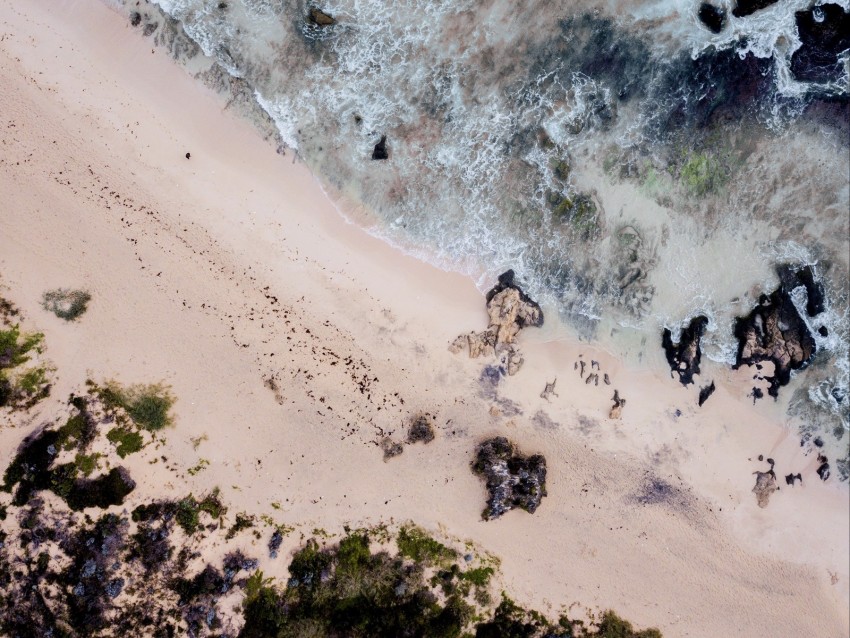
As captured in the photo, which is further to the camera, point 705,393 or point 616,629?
point 705,393

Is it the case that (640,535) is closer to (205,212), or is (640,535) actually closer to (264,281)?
(264,281)

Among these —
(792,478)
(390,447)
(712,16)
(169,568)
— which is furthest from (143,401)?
(712,16)

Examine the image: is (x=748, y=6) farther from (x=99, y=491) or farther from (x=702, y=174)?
(x=99, y=491)

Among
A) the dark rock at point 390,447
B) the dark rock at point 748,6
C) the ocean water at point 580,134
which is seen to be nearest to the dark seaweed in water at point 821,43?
the ocean water at point 580,134

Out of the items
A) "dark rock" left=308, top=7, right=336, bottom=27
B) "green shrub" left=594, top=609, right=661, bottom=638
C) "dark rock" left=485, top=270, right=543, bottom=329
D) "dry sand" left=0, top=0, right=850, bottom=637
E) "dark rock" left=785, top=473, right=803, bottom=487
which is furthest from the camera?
"dark rock" left=785, top=473, right=803, bottom=487

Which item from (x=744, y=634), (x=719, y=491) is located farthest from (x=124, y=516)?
(x=744, y=634)

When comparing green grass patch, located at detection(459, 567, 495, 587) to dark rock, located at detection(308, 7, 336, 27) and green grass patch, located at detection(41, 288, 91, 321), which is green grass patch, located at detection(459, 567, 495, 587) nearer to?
green grass patch, located at detection(41, 288, 91, 321)

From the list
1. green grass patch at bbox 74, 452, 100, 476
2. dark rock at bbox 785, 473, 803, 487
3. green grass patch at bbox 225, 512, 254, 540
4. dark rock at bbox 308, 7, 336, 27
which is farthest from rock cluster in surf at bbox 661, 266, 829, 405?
green grass patch at bbox 74, 452, 100, 476
